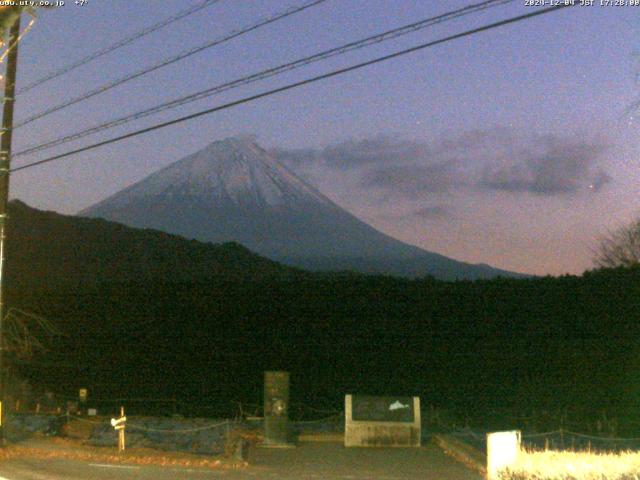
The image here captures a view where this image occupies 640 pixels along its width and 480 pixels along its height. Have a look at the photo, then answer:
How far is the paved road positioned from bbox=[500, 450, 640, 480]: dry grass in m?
2.50

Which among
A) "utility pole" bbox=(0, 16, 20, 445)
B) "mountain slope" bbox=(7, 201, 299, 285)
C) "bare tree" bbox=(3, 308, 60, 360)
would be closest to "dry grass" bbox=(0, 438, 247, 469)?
"utility pole" bbox=(0, 16, 20, 445)

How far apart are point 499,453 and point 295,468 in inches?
207

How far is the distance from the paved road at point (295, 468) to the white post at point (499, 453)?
1.74 metres

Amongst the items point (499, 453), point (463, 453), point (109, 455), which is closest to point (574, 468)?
point (499, 453)

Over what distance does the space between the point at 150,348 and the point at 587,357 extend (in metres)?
23.3

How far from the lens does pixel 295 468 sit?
1761 cm

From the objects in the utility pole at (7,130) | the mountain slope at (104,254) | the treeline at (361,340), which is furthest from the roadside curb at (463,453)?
the mountain slope at (104,254)

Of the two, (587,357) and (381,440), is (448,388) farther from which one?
(381,440)

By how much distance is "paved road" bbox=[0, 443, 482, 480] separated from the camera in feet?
52.1

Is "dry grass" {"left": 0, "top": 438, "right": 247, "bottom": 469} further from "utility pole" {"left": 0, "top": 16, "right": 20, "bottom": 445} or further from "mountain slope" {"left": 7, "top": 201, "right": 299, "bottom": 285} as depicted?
"mountain slope" {"left": 7, "top": 201, "right": 299, "bottom": 285}

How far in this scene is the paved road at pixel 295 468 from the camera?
1589 cm

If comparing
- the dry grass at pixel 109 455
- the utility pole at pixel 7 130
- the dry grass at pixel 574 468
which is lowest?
the dry grass at pixel 109 455

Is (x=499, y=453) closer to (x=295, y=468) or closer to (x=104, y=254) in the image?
(x=295, y=468)

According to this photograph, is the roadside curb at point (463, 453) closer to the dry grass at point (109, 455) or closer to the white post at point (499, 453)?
the white post at point (499, 453)
